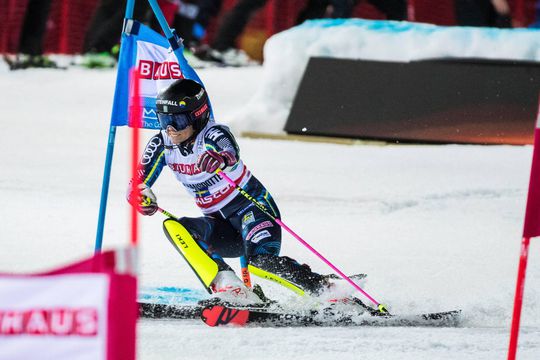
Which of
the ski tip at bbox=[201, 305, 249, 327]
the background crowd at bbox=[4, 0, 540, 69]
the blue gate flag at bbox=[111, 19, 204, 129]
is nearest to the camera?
the ski tip at bbox=[201, 305, 249, 327]

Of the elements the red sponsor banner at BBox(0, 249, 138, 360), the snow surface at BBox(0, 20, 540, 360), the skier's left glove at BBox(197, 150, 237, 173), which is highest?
the red sponsor banner at BBox(0, 249, 138, 360)

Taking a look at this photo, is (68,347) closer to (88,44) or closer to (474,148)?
(474,148)

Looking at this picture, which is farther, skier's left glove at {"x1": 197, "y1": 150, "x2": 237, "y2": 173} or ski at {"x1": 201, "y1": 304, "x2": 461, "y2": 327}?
skier's left glove at {"x1": 197, "y1": 150, "x2": 237, "y2": 173}

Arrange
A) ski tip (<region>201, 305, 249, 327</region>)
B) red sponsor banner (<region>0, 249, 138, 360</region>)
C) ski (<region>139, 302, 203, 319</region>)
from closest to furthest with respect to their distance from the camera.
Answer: red sponsor banner (<region>0, 249, 138, 360</region>), ski tip (<region>201, 305, 249, 327</region>), ski (<region>139, 302, 203, 319</region>)

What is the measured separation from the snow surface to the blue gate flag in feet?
2.96

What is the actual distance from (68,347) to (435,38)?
8.02m

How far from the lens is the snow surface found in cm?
444

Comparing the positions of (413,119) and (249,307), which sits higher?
(249,307)

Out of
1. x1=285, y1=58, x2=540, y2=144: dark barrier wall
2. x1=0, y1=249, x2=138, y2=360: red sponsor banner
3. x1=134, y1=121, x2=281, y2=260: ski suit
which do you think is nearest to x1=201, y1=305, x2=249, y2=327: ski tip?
x1=134, y1=121, x2=281, y2=260: ski suit

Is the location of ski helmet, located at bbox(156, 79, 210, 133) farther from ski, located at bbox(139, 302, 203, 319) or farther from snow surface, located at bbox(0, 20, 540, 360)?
snow surface, located at bbox(0, 20, 540, 360)

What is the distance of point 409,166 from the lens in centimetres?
884

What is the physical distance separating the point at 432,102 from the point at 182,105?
4842 millimetres

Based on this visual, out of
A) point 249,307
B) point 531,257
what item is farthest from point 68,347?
point 531,257

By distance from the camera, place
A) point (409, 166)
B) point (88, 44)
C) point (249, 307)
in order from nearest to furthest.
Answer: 1. point (249, 307)
2. point (409, 166)
3. point (88, 44)
